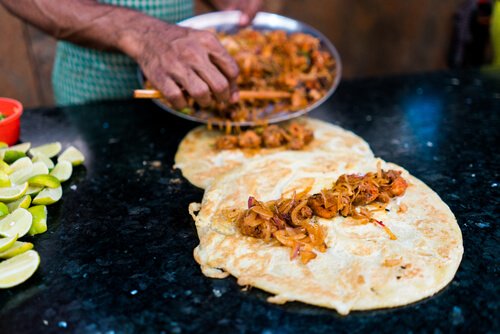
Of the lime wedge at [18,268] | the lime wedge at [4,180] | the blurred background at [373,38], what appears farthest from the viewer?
the blurred background at [373,38]

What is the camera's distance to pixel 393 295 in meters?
1.66

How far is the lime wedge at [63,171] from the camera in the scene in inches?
93.4

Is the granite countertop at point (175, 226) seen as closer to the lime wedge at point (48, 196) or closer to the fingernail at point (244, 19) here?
the lime wedge at point (48, 196)

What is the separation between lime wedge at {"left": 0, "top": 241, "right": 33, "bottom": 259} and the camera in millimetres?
1806

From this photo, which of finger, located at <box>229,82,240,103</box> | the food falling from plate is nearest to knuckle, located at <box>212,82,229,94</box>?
finger, located at <box>229,82,240,103</box>

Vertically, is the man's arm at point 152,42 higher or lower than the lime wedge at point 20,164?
higher

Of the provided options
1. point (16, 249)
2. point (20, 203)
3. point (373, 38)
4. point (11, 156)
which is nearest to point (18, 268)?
point (16, 249)

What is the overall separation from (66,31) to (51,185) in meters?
1.08

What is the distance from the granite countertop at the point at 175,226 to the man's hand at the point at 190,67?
0.40 m

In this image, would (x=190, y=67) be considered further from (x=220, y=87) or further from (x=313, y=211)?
(x=313, y=211)

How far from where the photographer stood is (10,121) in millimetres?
2584

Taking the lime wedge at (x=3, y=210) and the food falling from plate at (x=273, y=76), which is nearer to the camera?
the lime wedge at (x=3, y=210)

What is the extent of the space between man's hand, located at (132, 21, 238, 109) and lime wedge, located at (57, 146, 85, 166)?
53cm

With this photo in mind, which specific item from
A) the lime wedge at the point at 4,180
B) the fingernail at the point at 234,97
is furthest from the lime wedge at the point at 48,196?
the fingernail at the point at 234,97
